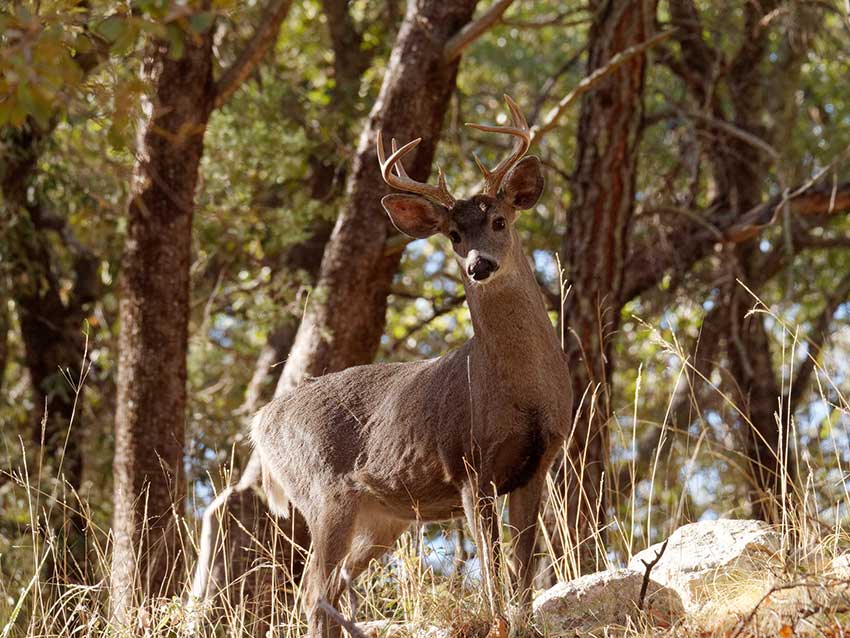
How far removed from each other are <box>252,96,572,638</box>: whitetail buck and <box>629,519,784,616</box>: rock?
619 millimetres

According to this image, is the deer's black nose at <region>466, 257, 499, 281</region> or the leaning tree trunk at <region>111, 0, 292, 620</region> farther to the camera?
the leaning tree trunk at <region>111, 0, 292, 620</region>

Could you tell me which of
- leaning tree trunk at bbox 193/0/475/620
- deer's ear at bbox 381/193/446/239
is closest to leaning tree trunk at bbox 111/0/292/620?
leaning tree trunk at bbox 193/0/475/620

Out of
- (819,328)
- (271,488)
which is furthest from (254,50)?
(819,328)

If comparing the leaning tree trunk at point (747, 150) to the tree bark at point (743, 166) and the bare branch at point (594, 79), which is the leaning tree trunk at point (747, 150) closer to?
the tree bark at point (743, 166)

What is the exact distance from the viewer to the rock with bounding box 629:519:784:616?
5.04 m

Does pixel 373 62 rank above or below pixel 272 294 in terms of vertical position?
above

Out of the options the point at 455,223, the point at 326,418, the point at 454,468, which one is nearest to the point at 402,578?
the point at 454,468

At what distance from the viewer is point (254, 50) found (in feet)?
28.2

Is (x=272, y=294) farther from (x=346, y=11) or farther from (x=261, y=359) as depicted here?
(x=346, y=11)

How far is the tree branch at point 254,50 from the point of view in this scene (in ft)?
27.8

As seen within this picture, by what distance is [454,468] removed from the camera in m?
5.82

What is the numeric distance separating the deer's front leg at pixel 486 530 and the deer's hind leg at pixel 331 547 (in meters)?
0.67

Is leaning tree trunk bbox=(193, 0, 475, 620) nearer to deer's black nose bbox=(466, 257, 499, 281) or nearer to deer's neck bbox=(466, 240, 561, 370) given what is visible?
deer's neck bbox=(466, 240, 561, 370)

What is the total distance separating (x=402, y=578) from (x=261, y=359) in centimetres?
553
